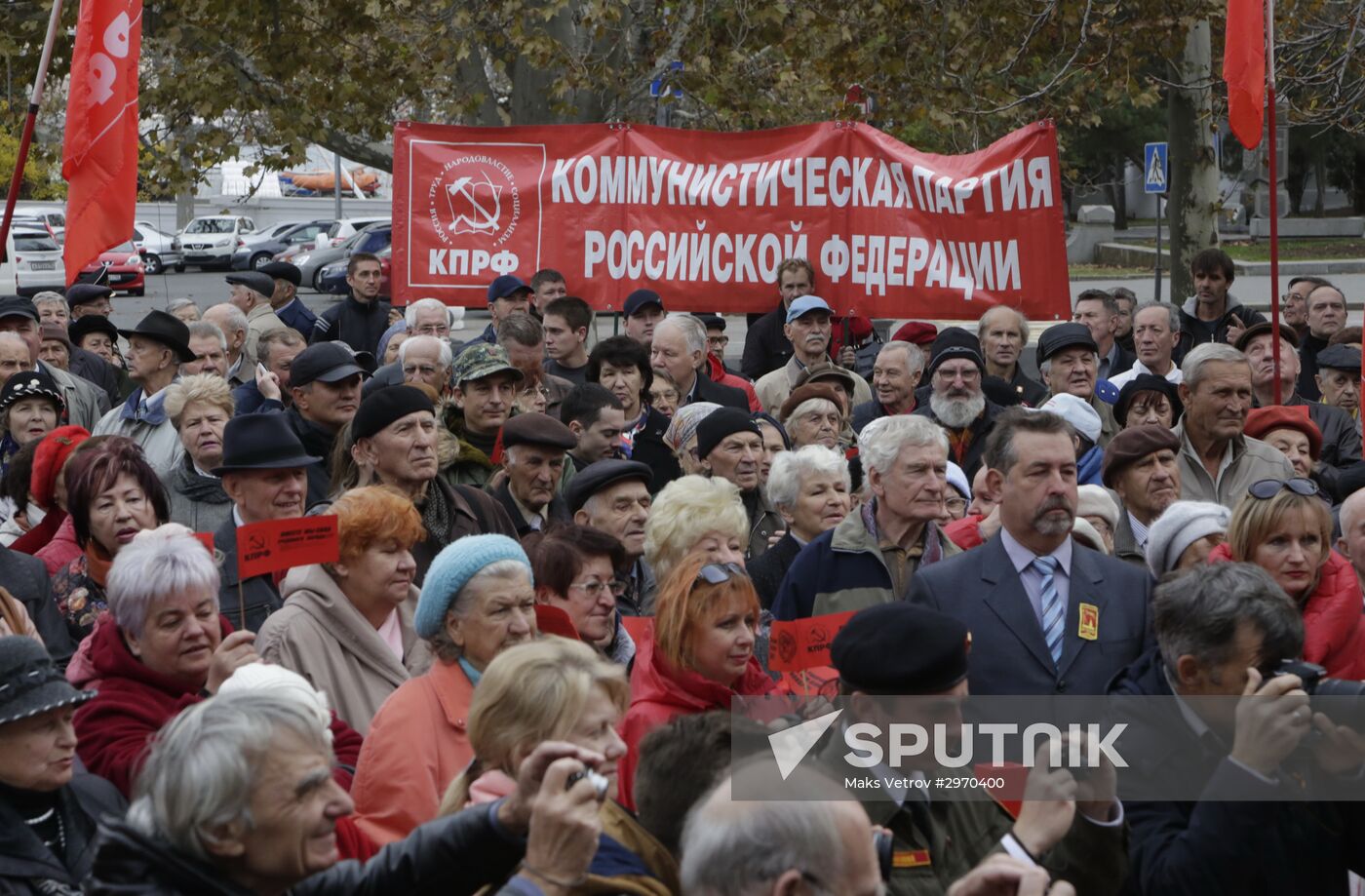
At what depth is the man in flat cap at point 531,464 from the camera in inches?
271

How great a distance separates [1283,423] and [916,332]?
3088mm

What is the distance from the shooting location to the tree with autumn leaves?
625 inches

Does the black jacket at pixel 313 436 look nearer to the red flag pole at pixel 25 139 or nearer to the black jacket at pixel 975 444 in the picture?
the red flag pole at pixel 25 139

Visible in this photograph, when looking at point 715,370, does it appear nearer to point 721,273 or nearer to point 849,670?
point 721,273

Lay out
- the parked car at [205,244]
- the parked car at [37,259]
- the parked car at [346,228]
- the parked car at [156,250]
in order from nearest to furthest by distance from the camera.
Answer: the parked car at [37,259], the parked car at [346,228], the parked car at [156,250], the parked car at [205,244]

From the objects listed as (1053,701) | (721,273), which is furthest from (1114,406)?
(1053,701)

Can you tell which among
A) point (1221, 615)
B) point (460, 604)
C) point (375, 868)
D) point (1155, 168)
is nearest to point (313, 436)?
point (460, 604)

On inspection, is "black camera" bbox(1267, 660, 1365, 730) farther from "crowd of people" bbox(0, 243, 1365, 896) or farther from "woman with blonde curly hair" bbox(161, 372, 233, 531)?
"woman with blonde curly hair" bbox(161, 372, 233, 531)

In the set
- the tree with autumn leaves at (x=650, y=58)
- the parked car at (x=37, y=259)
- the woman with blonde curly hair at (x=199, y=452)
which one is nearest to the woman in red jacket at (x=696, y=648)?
the woman with blonde curly hair at (x=199, y=452)

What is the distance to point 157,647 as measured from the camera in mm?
4691

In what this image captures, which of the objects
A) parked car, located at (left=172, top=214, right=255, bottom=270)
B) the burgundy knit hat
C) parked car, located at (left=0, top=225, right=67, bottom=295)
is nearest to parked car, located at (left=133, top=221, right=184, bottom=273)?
parked car, located at (left=172, top=214, right=255, bottom=270)

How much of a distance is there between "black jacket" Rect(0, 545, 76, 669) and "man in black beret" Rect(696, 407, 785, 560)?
2.71 meters

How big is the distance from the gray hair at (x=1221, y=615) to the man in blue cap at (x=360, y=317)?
9.12 m

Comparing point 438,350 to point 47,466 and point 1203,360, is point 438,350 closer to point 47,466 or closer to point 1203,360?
point 47,466
